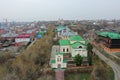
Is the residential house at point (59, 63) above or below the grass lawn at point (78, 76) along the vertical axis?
above

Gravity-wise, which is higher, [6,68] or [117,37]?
[117,37]

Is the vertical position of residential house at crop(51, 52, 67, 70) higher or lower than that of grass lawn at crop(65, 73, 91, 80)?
higher

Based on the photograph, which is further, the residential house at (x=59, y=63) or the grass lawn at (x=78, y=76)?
the residential house at (x=59, y=63)

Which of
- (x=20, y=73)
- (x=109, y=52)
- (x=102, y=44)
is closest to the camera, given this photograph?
(x=20, y=73)

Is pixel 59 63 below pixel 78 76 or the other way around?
the other way around

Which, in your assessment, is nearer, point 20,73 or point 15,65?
point 20,73

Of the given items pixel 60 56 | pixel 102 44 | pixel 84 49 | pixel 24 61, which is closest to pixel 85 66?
pixel 60 56

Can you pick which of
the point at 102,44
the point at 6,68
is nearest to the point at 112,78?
the point at 6,68

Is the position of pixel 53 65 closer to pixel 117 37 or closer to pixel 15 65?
pixel 15 65

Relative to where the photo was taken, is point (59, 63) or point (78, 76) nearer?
point (78, 76)

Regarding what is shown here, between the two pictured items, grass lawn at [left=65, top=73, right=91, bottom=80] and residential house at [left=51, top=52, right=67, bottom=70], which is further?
residential house at [left=51, top=52, right=67, bottom=70]

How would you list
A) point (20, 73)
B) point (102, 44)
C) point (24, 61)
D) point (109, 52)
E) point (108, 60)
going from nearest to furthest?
point (20, 73), point (24, 61), point (108, 60), point (109, 52), point (102, 44)
